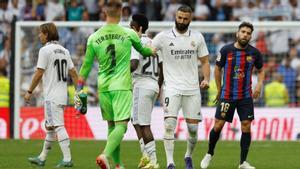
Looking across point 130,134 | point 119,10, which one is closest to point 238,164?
point 119,10

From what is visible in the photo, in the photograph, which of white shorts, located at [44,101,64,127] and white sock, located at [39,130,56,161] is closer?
white shorts, located at [44,101,64,127]

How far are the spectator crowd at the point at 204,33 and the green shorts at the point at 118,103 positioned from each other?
12.2 meters

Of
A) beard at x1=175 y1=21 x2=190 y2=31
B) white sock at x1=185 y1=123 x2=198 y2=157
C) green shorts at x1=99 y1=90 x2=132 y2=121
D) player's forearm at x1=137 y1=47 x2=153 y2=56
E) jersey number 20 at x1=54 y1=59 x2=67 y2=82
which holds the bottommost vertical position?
white sock at x1=185 y1=123 x2=198 y2=157

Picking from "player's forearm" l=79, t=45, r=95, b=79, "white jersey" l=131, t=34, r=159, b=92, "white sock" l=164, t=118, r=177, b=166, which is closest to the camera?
"player's forearm" l=79, t=45, r=95, b=79

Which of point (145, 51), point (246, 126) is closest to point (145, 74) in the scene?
point (246, 126)

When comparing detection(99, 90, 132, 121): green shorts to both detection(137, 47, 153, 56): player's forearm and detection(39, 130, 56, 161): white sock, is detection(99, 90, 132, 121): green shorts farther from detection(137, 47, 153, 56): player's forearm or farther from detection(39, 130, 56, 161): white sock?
detection(39, 130, 56, 161): white sock

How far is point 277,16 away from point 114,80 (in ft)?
57.6

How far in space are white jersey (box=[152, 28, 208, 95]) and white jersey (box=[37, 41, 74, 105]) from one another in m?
1.79

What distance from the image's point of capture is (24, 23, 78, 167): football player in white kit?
16.0m

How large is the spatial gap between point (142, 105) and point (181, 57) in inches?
58.2

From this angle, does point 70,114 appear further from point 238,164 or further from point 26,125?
point 238,164

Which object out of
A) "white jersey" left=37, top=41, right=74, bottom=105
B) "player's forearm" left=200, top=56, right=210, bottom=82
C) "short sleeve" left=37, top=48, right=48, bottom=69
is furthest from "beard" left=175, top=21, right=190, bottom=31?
"short sleeve" left=37, top=48, right=48, bottom=69

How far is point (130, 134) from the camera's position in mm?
25938

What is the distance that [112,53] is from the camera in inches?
530
